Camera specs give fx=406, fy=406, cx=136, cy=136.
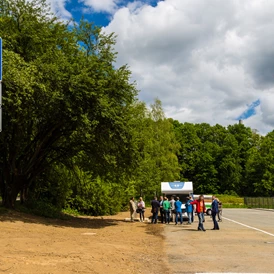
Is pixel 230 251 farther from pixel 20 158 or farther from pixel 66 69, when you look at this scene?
pixel 20 158

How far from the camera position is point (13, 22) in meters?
22.6

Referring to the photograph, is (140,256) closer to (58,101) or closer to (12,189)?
(58,101)

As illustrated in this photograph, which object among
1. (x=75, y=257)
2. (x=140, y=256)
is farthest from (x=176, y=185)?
(x=75, y=257)

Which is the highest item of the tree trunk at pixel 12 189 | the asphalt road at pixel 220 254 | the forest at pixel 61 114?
the forest at pixel 61 114

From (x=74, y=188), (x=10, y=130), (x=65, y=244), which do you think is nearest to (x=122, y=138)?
(x=10, y=130)

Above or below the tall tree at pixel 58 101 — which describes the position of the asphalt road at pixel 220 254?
below

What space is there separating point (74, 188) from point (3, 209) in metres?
10.8

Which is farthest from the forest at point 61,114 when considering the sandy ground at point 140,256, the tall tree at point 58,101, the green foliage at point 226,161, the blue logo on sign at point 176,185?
the green foliage at point 226,161

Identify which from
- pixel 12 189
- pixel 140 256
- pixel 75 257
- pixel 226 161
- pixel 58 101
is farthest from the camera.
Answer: pixel 226 161

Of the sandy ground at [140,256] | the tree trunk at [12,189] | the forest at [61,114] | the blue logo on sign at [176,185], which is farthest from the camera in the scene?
the blue logo on sign at [176,185]

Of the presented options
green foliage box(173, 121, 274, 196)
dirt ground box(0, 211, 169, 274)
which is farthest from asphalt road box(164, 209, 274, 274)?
green foliage box(173, 121, 274, 196)

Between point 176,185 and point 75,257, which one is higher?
point 176,185

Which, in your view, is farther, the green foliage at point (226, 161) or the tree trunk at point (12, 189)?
the green foliage at point (226, 161)

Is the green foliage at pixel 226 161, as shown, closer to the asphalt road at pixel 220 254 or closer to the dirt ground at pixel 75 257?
the asphalt road at pixel 220 254
